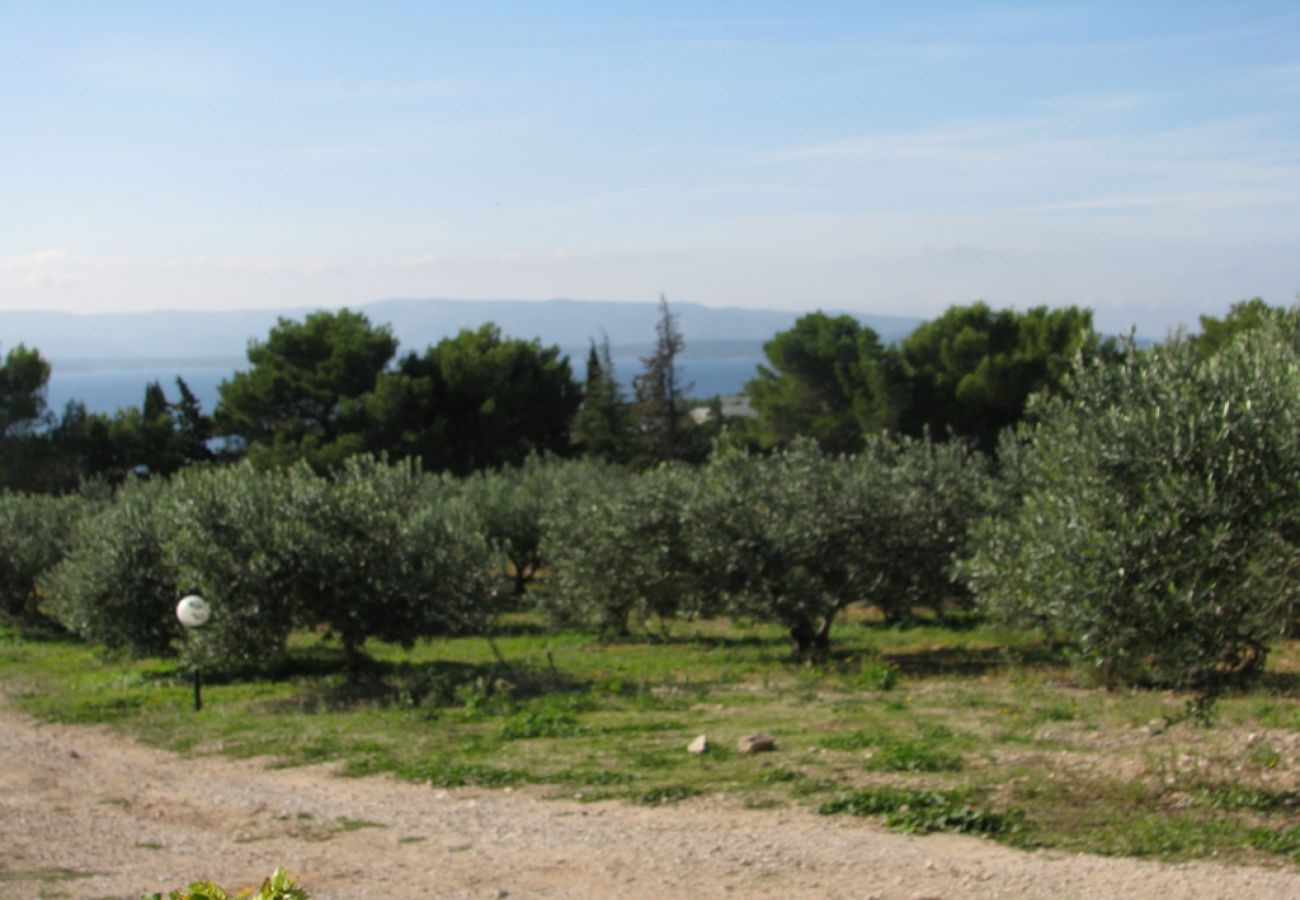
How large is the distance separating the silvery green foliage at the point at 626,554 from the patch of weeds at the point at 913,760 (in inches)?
374

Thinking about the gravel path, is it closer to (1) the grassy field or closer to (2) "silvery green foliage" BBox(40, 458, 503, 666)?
(1) the grassy field

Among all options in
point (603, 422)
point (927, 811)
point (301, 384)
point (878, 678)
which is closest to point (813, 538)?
point (878, 678)

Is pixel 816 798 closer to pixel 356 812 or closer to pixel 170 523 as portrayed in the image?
pixel 356 812

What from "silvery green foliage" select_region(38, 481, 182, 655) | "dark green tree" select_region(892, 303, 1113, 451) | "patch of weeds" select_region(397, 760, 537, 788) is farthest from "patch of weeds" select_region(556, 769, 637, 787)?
"dark green tree" select_region(892, 303, 1113, 451)

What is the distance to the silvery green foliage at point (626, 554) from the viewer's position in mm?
20078

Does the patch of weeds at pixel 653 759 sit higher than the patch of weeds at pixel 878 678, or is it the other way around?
the patch of weeds at pixel 653 759

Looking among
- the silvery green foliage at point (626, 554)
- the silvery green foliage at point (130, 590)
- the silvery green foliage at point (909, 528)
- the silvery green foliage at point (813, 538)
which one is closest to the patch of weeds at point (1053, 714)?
the silvery green foliage at point (909, 528)

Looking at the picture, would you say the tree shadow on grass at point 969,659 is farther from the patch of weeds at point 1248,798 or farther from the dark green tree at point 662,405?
the dark green tree at point 662,405

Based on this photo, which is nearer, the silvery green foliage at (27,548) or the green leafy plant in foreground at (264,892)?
the green leafy plant in foreground at (264,892)

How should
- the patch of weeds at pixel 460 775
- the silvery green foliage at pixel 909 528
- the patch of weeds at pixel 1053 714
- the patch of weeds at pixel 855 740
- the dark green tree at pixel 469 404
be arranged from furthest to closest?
the dark green tree at pixel 469 404
the silvery green foliage at pixel 909 528
the patch of weeds at pixel 1053 714
the patch of weeds at pixel 855 740
the patch of weeds at pixel 460 775

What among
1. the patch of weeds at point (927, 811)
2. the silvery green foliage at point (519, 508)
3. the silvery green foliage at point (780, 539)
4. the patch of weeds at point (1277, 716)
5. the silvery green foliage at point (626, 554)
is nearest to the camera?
the patch of weeds at point (927, 811)

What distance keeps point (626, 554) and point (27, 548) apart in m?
14.9

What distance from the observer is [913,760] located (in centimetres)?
997

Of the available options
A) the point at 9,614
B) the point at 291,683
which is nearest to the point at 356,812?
the point at 291,683
